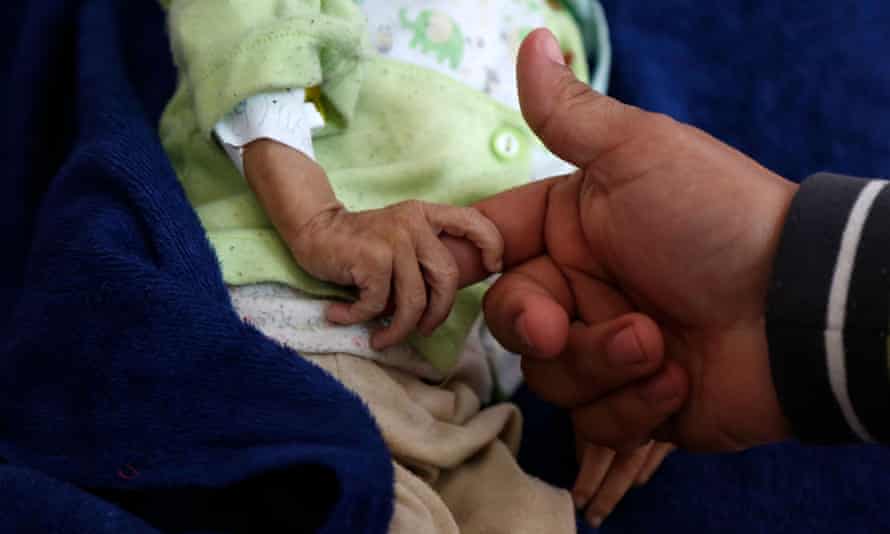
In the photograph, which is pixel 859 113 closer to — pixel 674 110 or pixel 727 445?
pixel 674 110

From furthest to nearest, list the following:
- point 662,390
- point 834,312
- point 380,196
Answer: point 380,196 → point 662,390 → point 834,312

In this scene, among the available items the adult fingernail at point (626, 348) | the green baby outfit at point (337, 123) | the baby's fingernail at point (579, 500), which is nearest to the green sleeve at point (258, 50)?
the green baby outfit at point (337, 123)

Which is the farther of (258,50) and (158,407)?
(258,50)

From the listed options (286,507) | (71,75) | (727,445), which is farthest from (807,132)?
(71,75)

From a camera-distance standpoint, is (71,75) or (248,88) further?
(71,75)

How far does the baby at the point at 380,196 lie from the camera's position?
685mm

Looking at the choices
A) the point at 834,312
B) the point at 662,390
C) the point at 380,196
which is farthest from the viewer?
the point at 380,196

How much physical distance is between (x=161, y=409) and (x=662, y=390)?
15.9 inches

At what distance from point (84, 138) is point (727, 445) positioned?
0.67 meters

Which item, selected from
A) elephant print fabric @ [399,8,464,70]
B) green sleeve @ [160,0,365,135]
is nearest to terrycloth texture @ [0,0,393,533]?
green sleeve @ [160,0,365,135]

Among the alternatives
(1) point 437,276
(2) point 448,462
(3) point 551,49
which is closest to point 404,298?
(1) point 437,276

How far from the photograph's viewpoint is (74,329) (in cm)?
62

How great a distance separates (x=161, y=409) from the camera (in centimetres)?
61

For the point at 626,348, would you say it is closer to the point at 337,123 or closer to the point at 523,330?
the point at 523,330
